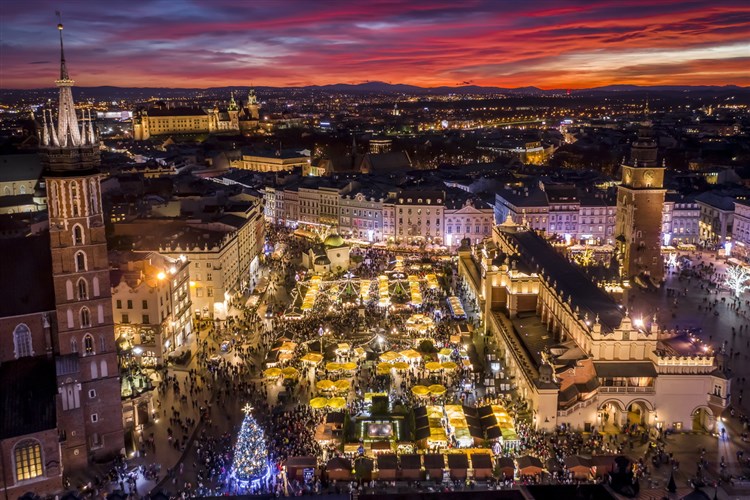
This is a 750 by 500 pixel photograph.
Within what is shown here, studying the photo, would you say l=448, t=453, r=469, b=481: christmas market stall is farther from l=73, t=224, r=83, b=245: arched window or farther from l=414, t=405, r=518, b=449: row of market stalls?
l=73, t=224, r=83, b=245: arched window

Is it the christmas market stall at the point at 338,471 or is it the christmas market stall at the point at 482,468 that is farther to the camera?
the christmas market stall at the point at 482,468

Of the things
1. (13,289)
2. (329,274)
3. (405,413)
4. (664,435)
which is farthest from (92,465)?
(329,274)

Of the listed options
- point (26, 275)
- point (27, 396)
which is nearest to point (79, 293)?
point (26, 275)

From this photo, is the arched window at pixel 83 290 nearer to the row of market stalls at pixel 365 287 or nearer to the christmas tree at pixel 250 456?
the christmas tree at pixel 250 456

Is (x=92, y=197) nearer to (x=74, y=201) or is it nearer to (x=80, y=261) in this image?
(x=74, y=201)

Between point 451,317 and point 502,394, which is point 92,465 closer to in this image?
point 502,394

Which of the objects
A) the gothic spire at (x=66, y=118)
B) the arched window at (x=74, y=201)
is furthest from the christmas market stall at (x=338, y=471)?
the gothic spire at (x=66, y=118)
